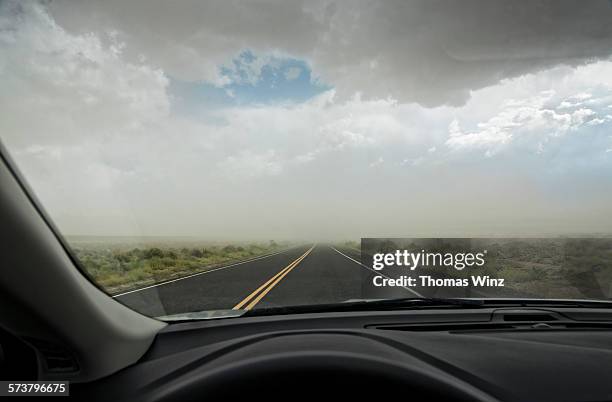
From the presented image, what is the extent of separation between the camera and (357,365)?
7.36 ft

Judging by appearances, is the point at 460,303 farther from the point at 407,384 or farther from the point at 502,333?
the point at 407,384

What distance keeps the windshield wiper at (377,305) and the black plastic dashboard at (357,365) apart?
22 cm

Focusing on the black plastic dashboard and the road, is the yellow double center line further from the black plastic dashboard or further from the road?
the black plastic dashboard

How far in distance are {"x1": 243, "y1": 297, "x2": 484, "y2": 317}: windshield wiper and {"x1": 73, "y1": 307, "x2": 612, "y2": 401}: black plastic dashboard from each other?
0.22 m

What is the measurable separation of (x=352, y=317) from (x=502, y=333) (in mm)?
1093

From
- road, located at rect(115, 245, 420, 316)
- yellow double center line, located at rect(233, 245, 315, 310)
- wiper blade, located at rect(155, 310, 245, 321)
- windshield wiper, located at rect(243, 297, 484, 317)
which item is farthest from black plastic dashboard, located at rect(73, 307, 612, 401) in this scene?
yellow double center line, located at rect(233, 245, 315, 310)

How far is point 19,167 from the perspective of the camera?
5.69ft

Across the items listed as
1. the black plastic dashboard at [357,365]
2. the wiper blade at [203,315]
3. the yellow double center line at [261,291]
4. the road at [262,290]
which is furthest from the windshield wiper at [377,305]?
the yellow double center line at [261,291]

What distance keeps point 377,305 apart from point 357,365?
1.22m

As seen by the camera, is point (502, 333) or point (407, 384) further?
point (502, 333)

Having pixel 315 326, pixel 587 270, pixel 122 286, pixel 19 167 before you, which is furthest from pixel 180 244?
pixel 587 270

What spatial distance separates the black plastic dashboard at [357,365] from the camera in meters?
2.18

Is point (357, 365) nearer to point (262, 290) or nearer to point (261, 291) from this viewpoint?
point (261, 291)

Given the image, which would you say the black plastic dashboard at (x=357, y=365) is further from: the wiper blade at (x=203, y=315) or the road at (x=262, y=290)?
the road at (x=262, y=290)
